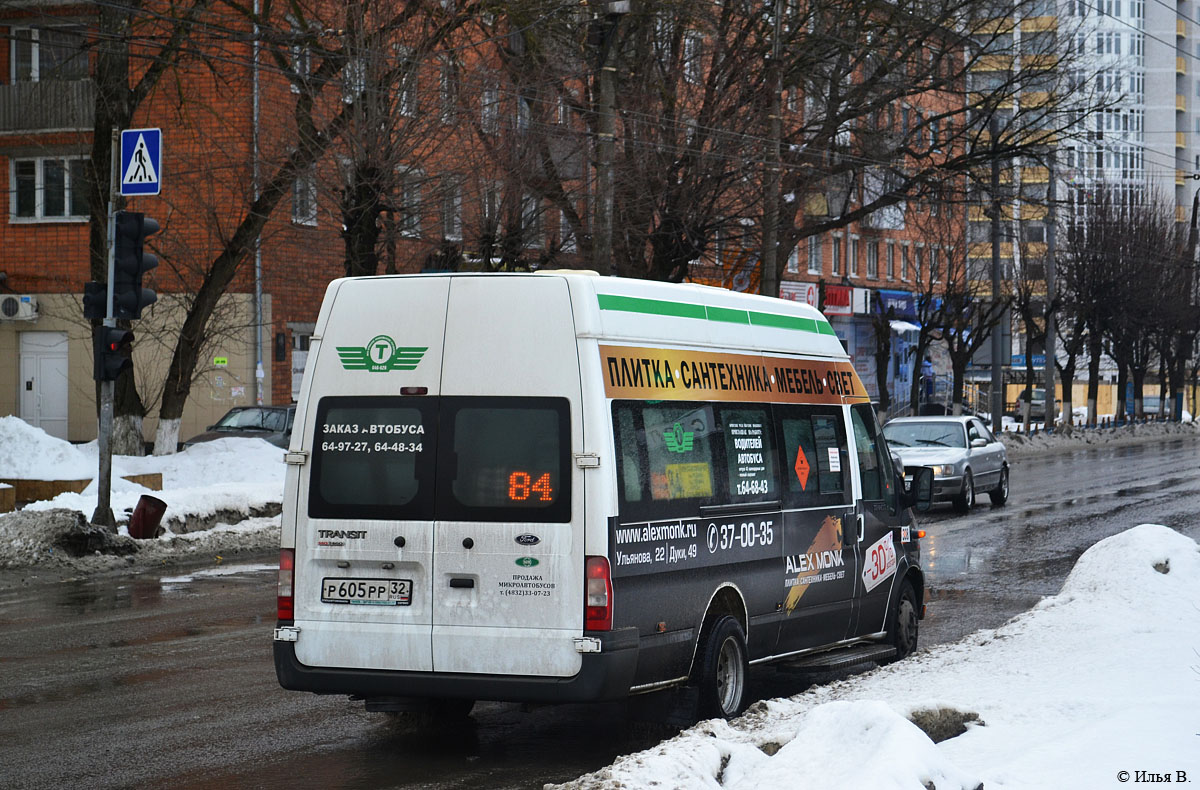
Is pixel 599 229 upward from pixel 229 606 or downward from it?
upward

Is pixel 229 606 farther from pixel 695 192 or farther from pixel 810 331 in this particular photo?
pixel 695 192

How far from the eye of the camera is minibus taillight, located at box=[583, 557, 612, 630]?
7461mm

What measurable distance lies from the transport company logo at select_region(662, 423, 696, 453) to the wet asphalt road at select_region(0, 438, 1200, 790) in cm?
164

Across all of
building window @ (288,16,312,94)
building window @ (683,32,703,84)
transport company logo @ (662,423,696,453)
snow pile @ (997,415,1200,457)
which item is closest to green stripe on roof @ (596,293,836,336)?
transport company logo @ (662,423,696,453)

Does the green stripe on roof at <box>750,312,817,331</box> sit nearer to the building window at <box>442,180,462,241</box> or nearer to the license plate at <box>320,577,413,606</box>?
the license plate at <box>320,577,413,606</box>

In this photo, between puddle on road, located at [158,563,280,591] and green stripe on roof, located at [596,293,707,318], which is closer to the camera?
green stripe on roof, located at [596,293,707,318]

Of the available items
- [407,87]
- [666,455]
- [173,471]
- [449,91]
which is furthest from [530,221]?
[666,455]

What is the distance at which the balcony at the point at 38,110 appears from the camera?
3519cm

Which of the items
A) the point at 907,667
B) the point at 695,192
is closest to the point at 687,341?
the point at 907,667

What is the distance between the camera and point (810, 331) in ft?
33.9

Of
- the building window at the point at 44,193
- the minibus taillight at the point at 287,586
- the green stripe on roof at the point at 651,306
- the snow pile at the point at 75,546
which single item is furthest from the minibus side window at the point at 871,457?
the building window at the point at 44,193

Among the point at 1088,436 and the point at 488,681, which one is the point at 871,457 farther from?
the point at 1088,436

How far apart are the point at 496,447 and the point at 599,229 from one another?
46.8 ft

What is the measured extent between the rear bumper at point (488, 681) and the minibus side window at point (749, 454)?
1523 millimetres
